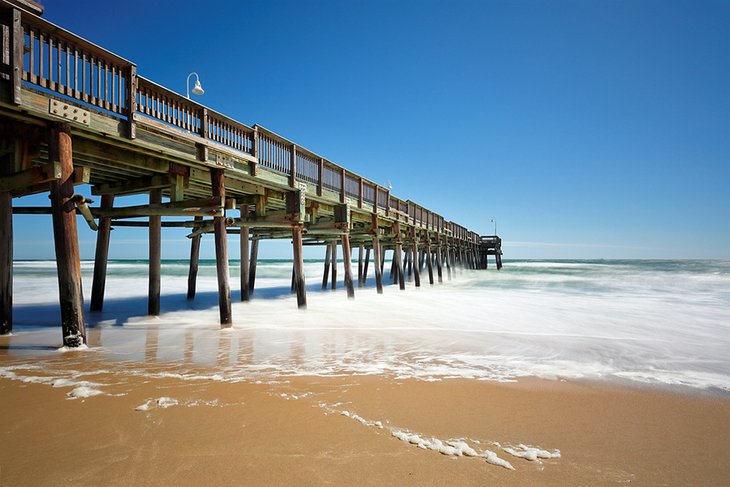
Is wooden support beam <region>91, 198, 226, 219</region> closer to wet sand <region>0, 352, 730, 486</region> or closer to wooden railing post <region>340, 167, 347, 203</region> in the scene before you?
wet sand <region>0, 352, 730, 486</region>

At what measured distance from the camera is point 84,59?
5.91 m

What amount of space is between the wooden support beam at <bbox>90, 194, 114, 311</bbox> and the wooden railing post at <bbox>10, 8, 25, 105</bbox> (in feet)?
20.3

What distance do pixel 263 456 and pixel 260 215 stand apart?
934 cm

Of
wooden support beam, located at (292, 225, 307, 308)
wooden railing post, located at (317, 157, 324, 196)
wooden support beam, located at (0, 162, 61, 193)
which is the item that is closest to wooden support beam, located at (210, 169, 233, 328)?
wooden support beam, located at (0, 162, 61, 193)

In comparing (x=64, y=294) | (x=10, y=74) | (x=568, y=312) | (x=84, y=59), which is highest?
(x=84, y=59)

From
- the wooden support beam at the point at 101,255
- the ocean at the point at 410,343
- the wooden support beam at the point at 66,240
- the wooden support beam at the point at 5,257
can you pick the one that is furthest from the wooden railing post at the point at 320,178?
the wooden support beam at the point at 5,257

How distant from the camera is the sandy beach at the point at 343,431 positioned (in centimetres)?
230

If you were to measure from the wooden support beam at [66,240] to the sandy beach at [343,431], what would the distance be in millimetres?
1402

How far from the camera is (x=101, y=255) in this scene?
10.7 meters

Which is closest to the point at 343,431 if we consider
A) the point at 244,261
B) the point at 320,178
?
the point at 320,178

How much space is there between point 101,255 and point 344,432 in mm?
10822

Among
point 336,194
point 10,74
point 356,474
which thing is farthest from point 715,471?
point 336,194

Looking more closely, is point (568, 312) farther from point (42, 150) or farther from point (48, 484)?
point (42, 150)

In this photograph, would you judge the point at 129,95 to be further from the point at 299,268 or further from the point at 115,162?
the point at 299,268
